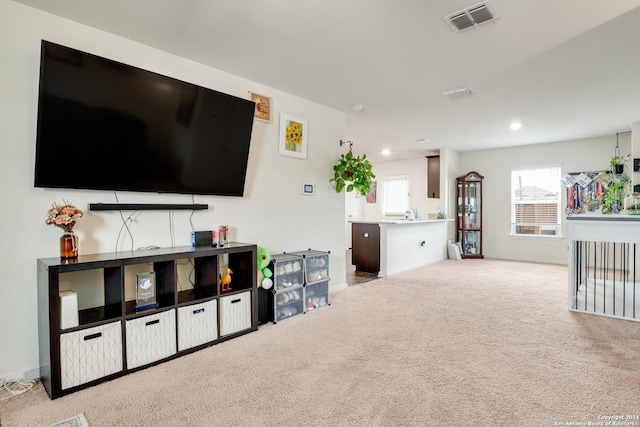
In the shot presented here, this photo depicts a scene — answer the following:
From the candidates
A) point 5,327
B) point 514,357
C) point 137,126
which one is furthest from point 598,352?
point 5,327

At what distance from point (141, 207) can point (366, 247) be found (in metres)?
3.87

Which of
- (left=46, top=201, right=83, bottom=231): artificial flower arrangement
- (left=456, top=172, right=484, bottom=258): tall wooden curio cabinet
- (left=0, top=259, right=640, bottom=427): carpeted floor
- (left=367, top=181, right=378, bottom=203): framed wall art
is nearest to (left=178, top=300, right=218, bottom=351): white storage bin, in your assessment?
(left=0, top=259, right=640, bottom=427): carpeted floor

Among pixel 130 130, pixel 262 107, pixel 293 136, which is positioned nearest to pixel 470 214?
pixel 293 136

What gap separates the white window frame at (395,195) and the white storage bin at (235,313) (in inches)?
245

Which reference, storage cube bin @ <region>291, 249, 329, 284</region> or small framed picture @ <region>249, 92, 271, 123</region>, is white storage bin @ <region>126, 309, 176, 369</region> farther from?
small framed picture @ <region>249, 92, 271, 123</region>

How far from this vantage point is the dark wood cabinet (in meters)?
5.55

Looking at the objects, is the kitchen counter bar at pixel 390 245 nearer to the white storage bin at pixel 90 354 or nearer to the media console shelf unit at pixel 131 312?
the media console shelf unit at pixel 131 312

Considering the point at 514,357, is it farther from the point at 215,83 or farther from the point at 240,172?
the point at 215,83

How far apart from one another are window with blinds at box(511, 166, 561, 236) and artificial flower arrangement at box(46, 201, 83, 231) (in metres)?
7.67

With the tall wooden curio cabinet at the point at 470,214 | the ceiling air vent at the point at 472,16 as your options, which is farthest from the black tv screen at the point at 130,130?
the tall wooden curio cabinet at the point at 470,214

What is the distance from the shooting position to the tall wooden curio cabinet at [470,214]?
7.48 meters

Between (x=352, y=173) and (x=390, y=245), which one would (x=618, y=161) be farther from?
(x=352, y=173)

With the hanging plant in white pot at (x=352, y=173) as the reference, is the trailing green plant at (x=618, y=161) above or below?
above

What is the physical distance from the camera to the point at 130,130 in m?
2.44
